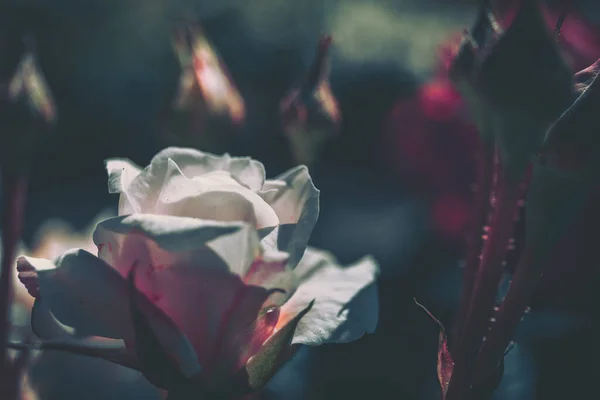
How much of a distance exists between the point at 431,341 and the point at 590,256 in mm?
203

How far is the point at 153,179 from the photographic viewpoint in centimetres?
32

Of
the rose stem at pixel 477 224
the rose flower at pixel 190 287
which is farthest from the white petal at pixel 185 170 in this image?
the rose stem at pixel 477 224

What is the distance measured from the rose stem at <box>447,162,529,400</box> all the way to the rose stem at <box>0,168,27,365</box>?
0.84 ft

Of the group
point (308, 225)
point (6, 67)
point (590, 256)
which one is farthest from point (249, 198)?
point (590, 256)

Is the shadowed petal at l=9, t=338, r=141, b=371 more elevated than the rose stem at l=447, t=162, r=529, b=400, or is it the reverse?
the rose stem at l=447, t=162, r=529, b=400

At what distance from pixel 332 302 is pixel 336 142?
1100 mm

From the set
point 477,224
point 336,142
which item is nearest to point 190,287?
point 477,224

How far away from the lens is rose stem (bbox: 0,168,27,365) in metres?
0.41

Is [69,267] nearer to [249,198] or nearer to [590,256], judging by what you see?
[249,198]

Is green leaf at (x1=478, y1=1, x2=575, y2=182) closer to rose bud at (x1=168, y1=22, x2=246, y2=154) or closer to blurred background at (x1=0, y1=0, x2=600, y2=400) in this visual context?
blurred background at (x1=0, y1=0, x2=600, y2=400)

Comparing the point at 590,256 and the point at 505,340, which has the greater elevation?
the point at 505,340

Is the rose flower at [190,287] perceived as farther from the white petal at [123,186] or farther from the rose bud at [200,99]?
the rose bud at [200,99]

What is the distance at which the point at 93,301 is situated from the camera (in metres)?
Result: 0.29

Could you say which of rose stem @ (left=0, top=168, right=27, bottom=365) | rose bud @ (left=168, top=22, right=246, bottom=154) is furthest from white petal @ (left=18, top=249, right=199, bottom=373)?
rose bud @ (left=168, top=22, right=246, bottom=154)
